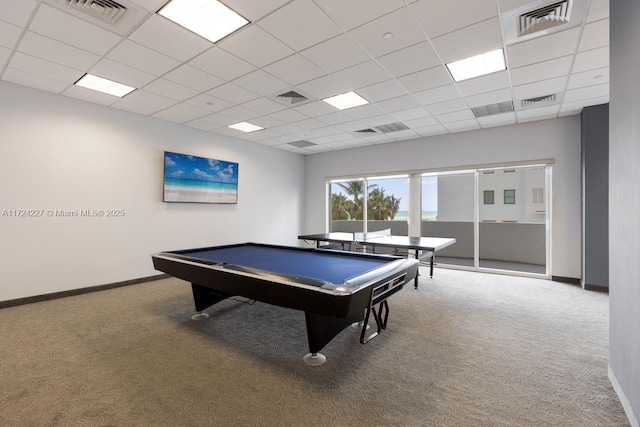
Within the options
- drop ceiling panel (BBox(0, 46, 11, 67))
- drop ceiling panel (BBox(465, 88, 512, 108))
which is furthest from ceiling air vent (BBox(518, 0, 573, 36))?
drop ceiling panel (BBox(0, 46, 11, 67))

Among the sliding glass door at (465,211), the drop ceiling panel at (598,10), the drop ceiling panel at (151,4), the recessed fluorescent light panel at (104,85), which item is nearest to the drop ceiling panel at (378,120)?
the sliding glass door at (465,211)

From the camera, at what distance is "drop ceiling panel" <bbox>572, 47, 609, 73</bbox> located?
2977mm

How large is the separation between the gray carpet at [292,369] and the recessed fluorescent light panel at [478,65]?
9.52 feet

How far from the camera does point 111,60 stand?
3193mm

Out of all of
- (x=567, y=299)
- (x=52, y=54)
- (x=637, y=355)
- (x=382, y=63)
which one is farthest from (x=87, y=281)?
(x=567, y=299)

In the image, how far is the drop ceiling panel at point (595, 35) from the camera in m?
2.54

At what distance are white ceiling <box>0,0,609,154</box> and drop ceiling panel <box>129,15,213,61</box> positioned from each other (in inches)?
0.5

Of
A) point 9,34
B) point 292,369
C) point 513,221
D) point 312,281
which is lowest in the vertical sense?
point 292,369

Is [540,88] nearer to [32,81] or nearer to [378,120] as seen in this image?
[378,120]

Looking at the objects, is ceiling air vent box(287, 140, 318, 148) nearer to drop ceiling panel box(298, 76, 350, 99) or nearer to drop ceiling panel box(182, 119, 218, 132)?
drop ceiling panel box(182, 119, 218, 132)

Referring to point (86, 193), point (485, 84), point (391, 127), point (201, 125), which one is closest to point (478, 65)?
point (485, 84)

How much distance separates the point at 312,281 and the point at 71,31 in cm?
317

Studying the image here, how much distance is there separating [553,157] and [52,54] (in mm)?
7298

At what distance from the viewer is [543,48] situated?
2.92 m
